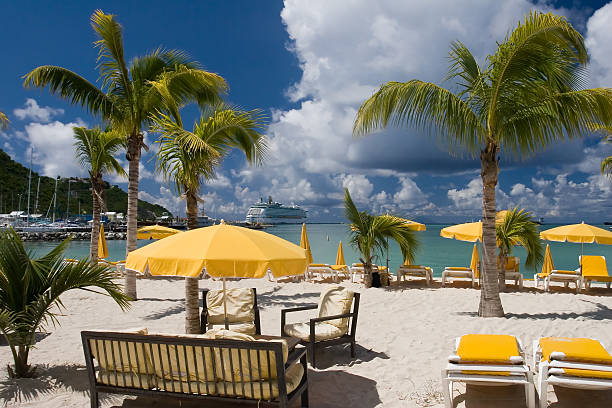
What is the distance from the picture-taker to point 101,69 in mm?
9320

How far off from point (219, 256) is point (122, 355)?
1.18 metres

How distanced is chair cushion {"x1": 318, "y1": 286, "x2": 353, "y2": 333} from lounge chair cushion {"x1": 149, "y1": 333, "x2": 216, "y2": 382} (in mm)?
2460

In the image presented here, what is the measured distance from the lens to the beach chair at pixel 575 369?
3.35m

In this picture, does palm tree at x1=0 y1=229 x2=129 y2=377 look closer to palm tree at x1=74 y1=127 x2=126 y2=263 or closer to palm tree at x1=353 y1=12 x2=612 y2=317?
palm tree at x1=353 y1=12 x2=612 y2=317

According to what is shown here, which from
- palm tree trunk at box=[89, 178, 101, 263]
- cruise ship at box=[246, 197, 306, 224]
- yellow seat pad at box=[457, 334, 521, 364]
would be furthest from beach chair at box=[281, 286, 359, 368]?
cruise ship at box=[246, 197, 306, 224]

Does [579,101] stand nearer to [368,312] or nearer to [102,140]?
[368,312]

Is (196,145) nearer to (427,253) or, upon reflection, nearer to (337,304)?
(337,304)

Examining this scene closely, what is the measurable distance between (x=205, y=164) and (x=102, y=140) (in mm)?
7018

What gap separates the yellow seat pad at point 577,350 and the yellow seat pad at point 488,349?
0.27 meters

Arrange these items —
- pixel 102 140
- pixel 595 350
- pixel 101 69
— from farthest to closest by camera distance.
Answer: pixel 102 140, pixel 101 69, pixel 595 350

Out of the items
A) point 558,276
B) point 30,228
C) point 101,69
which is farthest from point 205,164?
point 30,228

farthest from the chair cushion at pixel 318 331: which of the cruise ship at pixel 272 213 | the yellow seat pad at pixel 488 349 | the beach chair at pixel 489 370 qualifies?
the cruise ship at pixel 272 213

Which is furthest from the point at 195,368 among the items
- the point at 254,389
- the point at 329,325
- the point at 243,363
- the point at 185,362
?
the point at 329,325

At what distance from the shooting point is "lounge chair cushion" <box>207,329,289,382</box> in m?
3.21
